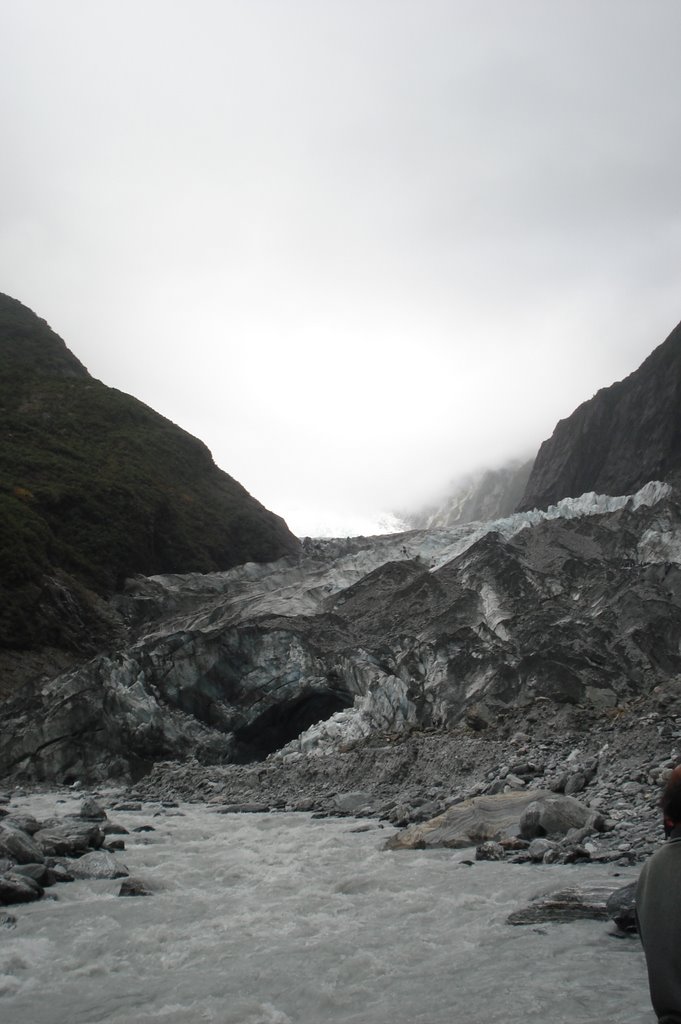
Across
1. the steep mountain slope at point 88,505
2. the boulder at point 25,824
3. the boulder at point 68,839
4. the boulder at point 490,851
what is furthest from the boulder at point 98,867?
the steep mountain slope at point 88,505

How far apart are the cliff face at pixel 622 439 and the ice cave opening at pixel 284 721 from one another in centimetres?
3491

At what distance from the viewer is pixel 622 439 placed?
63656 mm

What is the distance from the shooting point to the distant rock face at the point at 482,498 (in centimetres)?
11440

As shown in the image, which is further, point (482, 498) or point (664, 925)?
point (482, 498)

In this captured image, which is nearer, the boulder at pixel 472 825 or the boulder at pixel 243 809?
the boulder at pixel 472 825

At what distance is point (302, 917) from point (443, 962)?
2317 mm

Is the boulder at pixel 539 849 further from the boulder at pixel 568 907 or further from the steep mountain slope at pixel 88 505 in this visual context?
the steep mountain slope at pixel 88 505

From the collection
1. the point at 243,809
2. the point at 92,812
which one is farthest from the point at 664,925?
the point at 243,809

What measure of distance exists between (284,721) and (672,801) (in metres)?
28.0

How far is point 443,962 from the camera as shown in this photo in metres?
6.20

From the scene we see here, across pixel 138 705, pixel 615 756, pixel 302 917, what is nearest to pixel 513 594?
pixel 138 705

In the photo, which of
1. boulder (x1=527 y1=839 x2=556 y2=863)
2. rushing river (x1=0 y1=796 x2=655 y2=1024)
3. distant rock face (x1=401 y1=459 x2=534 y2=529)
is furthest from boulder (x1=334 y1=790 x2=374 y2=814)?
distant rock face (x1=401 y1=459 x2=534 y2=529)

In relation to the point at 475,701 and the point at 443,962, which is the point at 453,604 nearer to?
the point at 475,701

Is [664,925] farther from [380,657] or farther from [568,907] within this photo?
[380,657]
